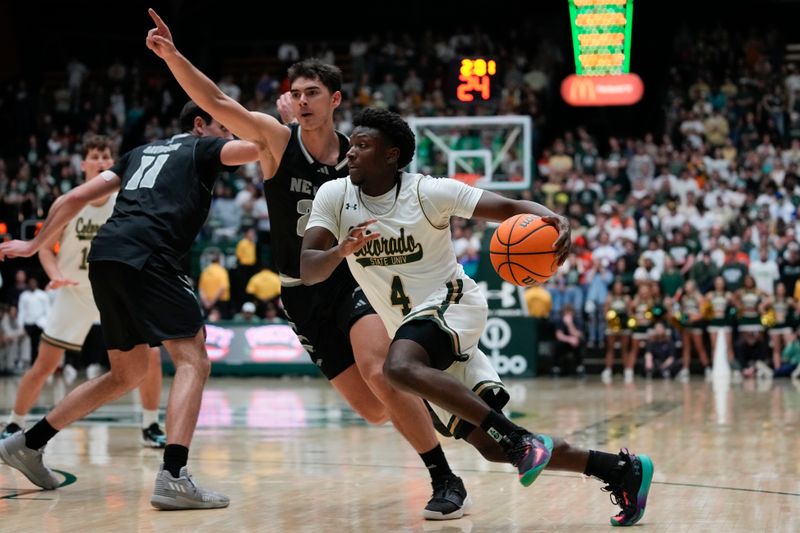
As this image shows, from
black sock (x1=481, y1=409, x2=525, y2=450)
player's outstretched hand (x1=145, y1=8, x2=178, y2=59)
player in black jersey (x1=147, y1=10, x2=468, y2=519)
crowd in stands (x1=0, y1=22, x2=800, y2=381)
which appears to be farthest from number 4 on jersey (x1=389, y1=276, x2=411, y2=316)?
crowd in stands (x1=0, y1=22, x2=800, y2=381)

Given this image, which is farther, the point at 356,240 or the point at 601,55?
the point at 601,55

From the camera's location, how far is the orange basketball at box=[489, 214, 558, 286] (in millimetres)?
4969

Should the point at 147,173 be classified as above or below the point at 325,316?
above

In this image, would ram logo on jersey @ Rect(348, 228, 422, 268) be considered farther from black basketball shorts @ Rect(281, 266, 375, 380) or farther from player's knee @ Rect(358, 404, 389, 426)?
player's knee @ Rect(358, 404, 389, 426)

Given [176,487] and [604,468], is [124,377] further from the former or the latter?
[604,468]

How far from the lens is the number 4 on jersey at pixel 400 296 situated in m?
5.31

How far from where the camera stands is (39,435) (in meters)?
6.22

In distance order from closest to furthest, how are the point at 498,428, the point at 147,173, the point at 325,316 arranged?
the point at 498,428 → the point at 325,316 → the point at 147,173

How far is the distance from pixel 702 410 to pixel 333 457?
501 cm

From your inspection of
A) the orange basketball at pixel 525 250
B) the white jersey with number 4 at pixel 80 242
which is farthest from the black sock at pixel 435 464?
the white jersey with number 4 at pixel 80 242

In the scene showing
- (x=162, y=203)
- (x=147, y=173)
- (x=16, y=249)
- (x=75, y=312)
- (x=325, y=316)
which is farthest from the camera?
(x=75, y=312)

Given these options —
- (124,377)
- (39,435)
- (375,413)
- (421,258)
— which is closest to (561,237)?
(421,258)

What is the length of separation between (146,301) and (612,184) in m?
16.3

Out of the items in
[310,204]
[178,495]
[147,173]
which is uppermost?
[147,173]
